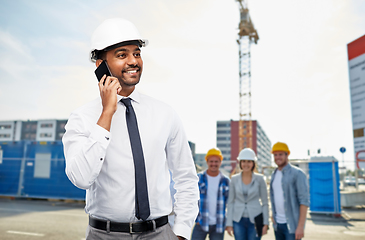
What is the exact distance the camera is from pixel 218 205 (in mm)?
5371

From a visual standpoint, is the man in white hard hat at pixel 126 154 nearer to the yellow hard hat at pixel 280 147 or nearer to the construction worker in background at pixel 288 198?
the construction worker in background at pixel 288 198

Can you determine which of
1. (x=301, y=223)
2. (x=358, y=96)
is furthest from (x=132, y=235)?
(x=358, y=96)

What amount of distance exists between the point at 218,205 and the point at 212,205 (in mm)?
102

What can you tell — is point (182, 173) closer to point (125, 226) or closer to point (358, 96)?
point (125, 226)

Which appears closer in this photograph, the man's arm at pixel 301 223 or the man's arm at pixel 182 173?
the man's arm at pixel 182 173

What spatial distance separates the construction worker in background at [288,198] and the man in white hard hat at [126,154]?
361cm

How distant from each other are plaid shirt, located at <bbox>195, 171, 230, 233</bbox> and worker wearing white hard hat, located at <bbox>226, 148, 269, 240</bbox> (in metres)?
0.11

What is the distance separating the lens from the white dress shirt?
1.42 metres

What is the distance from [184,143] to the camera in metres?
1.87

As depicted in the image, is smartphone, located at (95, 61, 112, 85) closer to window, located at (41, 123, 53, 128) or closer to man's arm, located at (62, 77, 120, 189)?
man's arm, located at (62, 77, 120, 189)

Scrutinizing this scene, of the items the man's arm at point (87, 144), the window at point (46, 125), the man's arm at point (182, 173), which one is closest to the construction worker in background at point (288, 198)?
the man's arm at point (182, 173)

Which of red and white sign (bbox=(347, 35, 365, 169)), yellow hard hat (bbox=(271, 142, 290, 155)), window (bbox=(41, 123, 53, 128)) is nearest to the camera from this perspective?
yellow hard hat (bbox=(271, 142, 290, 155))

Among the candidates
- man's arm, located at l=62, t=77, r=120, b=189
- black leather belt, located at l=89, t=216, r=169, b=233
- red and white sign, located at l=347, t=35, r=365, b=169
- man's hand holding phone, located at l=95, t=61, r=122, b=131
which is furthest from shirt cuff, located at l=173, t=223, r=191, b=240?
red and white sign, located at l=347, t=35, r=365, b=169

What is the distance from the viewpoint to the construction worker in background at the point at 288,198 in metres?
4.86
